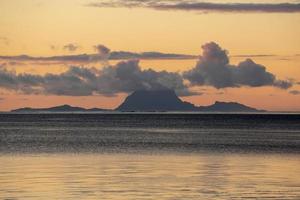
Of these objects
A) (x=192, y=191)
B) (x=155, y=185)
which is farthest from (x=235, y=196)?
(x=155, y=185)

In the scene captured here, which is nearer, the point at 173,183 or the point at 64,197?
the point at 64,197

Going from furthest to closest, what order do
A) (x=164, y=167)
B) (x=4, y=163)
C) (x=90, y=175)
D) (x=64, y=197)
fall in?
(x=4, y=163) → (x=164, y=167) → (x=90, y=175) → (x=64, y=197)

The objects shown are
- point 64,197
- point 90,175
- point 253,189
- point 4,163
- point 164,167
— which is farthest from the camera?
point 4,163

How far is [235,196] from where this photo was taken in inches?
1591

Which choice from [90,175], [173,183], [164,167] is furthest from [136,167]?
[173,183]

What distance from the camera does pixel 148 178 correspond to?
49.0 m

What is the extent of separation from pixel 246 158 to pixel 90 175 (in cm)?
2576

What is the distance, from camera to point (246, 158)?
74.1m

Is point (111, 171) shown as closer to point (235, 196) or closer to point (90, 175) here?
point (90, 175)

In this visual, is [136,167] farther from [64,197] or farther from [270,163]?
[64,197]

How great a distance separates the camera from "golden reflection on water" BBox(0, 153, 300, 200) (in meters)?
41.2

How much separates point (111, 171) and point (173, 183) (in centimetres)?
989

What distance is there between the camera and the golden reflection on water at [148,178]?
4119 centimetres

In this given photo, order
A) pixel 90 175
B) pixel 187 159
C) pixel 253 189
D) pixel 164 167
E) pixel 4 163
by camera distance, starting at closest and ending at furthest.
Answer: pixel 253 189
pixel 90 175
pixel 164 167
pixel 4 163
pixel 187 159
